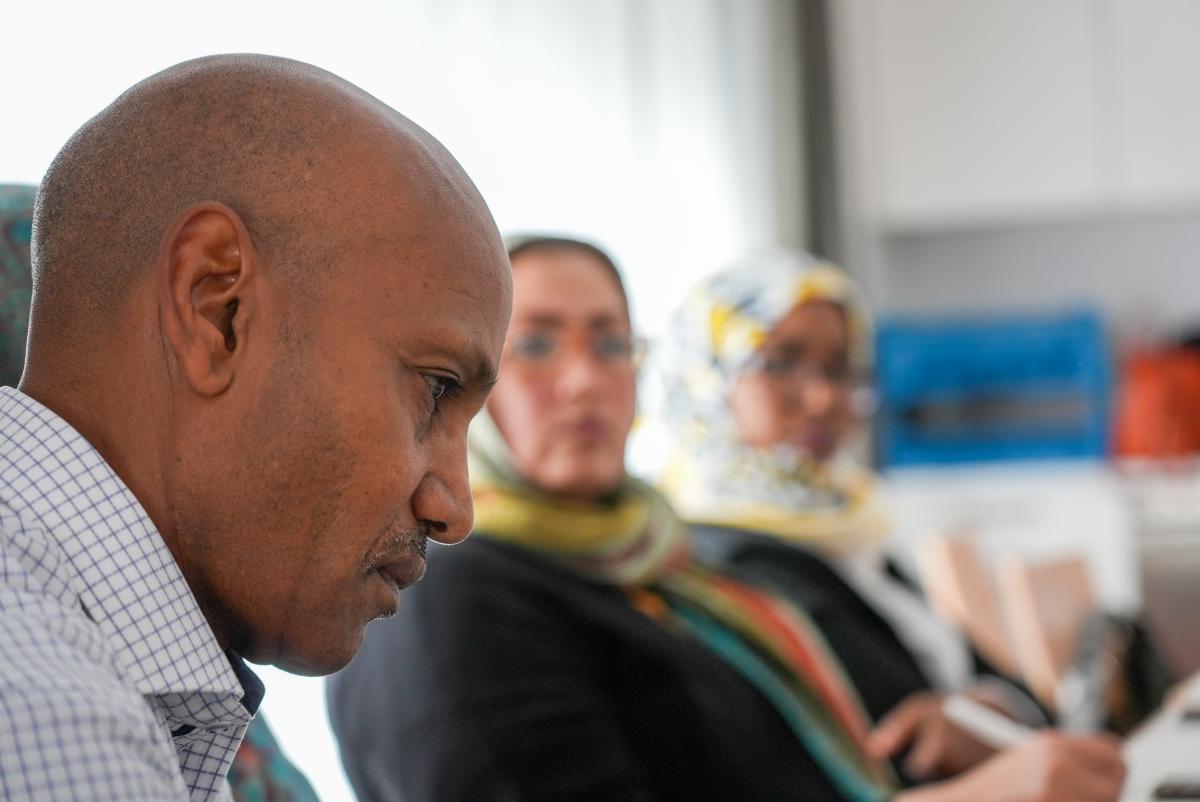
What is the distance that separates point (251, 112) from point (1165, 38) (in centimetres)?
446

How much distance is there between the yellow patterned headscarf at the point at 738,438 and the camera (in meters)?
2.47

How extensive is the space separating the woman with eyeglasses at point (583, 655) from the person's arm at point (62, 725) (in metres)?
0.70

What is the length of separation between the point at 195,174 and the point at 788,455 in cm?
191

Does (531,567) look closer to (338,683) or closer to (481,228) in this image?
(338,683)

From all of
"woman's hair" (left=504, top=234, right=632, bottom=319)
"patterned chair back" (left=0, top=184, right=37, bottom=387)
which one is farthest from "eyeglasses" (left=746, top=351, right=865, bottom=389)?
"patterned chair back" (left=0, top=184, right=37, bottom=387)

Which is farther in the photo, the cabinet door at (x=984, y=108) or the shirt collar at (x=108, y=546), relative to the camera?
the cabinet door at (x=984, y=108)

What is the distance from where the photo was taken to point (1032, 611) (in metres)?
2.70

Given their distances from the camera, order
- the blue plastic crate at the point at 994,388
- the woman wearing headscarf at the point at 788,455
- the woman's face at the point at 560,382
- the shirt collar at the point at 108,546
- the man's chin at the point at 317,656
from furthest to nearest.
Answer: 1. the blue plastic crate at the point at 994,388
2. the woman wearing headscarf at the point at 788,455
3. the woman's face at the point at 560,382
4. the man's chin at the point at 317,656
5. the shirt collar at the point at 108,546

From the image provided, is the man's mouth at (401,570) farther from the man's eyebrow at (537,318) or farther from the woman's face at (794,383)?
the woman's face at (794,383)

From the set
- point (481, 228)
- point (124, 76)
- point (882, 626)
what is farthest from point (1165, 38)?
point (481, 228)

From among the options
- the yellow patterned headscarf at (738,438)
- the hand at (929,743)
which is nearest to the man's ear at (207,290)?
the hand at (929,743)

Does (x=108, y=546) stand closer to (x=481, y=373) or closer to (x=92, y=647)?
(x=92, y=647)

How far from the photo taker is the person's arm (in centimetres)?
50

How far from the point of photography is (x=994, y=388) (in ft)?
14.7
